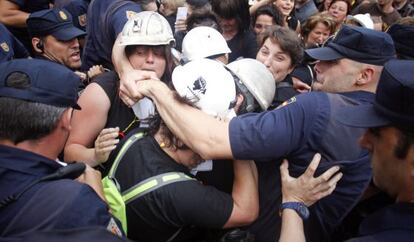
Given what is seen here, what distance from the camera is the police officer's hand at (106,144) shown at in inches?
97.3

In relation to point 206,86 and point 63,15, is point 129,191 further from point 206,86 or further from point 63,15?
point 63,15

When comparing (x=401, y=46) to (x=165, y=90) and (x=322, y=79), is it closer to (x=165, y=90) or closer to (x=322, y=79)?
(x=322, y=79)

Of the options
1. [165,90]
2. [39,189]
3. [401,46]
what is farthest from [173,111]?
[401,46]

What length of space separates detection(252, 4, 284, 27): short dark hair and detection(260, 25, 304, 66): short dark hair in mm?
1390

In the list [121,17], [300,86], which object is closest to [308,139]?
[300,86]

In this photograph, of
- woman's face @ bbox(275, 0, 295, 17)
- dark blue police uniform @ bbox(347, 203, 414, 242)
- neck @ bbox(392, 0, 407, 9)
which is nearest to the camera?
dark blue police uniform @ bbox(347, 203, 414, 242)

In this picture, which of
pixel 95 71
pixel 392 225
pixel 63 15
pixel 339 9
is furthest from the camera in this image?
pixel 339 9

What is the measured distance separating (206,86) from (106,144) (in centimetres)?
74

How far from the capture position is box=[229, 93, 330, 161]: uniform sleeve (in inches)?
77.9

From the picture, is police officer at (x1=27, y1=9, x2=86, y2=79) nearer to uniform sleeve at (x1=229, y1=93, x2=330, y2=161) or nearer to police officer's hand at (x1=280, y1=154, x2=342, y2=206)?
uniform sleeve at (x1=229, y1=93, x2=330, y2=161)

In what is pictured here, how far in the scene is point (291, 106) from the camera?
204cm

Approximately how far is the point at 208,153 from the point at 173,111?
0.29m

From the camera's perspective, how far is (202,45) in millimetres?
3633

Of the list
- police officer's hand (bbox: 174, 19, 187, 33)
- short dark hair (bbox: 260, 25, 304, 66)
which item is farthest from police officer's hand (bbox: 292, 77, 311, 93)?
police officer's hand (bbox: 174, 19, 187, 33)
